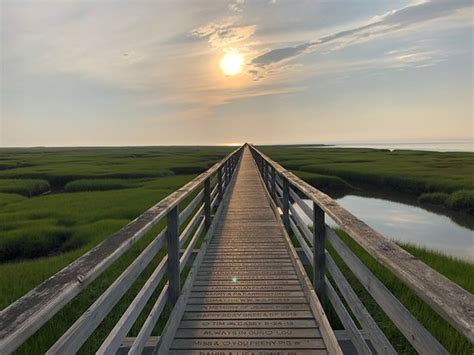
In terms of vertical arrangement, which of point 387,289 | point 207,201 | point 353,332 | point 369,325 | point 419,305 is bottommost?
point 419,305

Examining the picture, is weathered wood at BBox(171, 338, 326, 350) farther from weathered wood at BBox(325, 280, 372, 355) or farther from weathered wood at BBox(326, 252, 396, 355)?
weathered wood at BBox(326, 252, 396, 355)

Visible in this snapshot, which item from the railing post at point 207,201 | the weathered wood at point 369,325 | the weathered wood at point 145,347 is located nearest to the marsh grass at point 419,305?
the weathered wood at point 369,325

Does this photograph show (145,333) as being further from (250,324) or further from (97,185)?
(97,185)

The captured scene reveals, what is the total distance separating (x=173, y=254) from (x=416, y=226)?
14394 millimetres

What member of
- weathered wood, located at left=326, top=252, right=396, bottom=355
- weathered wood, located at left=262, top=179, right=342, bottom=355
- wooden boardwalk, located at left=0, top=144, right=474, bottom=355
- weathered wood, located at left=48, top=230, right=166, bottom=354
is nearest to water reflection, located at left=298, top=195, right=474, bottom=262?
wooden boardwalk, located at left=0, top=144, right=474, bottom=355

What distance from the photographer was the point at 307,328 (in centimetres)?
357

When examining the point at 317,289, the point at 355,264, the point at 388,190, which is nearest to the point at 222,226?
the point at 317,289

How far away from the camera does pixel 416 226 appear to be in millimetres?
14984

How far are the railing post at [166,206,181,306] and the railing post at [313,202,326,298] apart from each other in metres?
1.74

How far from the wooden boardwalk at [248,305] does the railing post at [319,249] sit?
25cm

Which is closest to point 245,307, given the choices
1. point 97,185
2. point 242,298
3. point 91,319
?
point 242,298

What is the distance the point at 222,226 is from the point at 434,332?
5236 millimetres

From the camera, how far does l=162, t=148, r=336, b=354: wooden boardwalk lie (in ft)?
10.9

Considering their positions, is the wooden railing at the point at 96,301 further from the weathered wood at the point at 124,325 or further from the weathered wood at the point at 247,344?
the weathered wood at the point at 247,344
